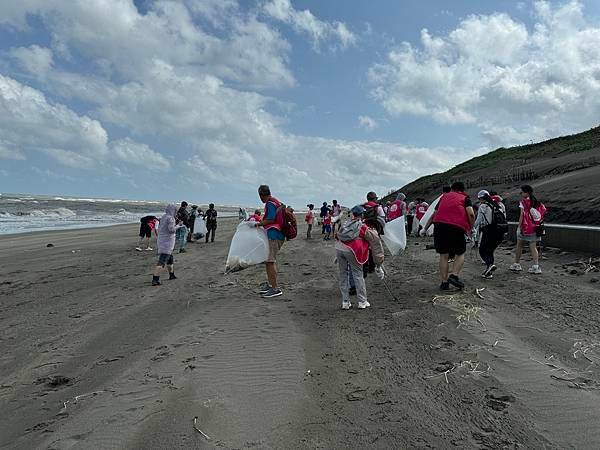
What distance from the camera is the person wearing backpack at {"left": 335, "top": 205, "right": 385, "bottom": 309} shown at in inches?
251

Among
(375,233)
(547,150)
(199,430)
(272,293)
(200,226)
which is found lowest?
(199,430)

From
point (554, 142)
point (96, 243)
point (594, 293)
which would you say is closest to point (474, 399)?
point (594, 293)

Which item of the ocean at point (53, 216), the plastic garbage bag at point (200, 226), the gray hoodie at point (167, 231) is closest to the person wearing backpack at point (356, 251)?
Answer: the gray hoodie at point (167, 231)

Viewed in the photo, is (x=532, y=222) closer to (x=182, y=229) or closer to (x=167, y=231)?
(x=167, y=231)

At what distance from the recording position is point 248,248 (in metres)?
7.52

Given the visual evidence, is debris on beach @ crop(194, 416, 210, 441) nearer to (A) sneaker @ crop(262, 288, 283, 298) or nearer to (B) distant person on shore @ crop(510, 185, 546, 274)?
(A) sneaker @ crop(262, 288, 283, 298)

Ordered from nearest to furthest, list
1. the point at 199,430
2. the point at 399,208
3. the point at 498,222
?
1. the point at 199,430
2. the point at 498,222
3. the point at 399,208

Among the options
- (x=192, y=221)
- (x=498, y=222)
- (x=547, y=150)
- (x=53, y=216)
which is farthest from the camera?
(x=53, y=216)

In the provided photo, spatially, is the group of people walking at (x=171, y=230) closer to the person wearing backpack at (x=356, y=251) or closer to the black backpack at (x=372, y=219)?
the black backpack at (x=372, y=219)

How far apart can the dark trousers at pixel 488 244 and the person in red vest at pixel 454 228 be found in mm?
1488

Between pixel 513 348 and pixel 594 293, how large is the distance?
319 centimetres

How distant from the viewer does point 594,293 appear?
266 inches

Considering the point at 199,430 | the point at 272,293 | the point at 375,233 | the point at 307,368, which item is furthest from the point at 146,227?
the point at 199,430

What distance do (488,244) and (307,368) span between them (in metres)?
5.63
